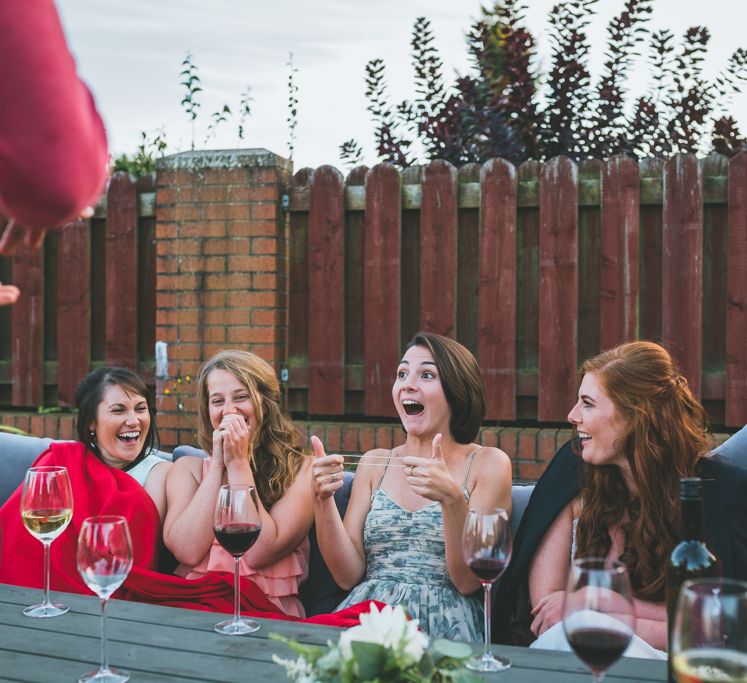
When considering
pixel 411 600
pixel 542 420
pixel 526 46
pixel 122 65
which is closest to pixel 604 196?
pixel 542 420

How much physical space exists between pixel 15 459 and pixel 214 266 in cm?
159

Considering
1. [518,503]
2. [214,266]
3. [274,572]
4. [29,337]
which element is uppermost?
[214,266]

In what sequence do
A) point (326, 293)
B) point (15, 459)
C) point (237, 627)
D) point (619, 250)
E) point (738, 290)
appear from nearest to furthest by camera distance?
point (237, 627) < point (15, 459) < point (738, 290) < point (619, 250) < point (326, 293)

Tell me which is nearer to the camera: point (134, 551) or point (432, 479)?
point (432, 479)

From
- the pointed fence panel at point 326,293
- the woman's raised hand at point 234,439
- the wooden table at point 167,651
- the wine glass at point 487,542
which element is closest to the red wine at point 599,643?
the wooden table at point 167,651

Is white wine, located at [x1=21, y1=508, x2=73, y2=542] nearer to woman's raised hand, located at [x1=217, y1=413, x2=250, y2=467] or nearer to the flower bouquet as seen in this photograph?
woman's raised hand, located at [x1=217, y1=413, x2=250, y2=467]

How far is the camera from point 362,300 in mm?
4754

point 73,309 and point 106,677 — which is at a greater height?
point 73,309

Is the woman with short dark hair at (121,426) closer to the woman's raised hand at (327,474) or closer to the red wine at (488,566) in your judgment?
the woman's raised hand at (327,474)

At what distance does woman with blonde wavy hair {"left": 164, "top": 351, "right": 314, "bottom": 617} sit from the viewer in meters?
A: 2.80

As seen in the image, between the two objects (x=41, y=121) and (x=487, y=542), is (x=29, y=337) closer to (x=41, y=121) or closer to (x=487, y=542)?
(x=487, y=542)

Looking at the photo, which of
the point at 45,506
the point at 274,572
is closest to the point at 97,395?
the point at 274,572

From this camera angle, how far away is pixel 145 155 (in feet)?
23.4

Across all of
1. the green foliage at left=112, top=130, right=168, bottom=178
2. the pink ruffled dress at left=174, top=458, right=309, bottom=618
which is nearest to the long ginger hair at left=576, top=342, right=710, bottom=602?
Answer: the pink ruffled dress at left=174, top=458, right=309, bottom=618
